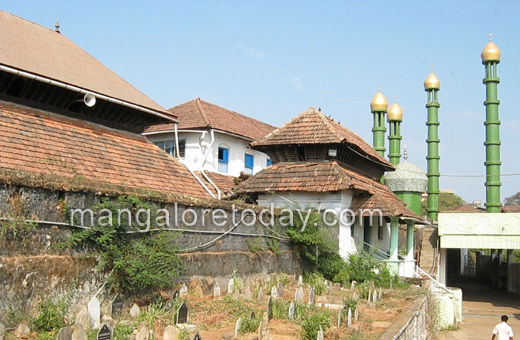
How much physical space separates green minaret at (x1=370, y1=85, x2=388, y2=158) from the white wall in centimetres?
1546

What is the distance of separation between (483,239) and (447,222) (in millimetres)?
1655

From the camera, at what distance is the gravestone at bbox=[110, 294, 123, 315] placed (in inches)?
346

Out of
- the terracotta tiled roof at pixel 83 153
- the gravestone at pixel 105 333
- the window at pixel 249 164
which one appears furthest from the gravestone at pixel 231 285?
the window at pixel 249 164

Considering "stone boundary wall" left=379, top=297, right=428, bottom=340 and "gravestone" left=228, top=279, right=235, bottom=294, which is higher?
"gravestone" left=228, top=279, right=235, bottom=294

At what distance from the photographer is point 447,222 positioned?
83.6 ft

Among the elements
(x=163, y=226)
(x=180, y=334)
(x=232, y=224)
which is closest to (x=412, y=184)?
(x=232, y=224)

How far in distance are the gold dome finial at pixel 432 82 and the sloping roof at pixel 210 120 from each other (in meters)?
15.1

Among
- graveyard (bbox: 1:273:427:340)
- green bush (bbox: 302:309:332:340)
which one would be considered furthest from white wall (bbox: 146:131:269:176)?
green bush (bbox: 302:309:332:340)

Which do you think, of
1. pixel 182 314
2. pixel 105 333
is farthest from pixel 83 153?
pixel 105 333

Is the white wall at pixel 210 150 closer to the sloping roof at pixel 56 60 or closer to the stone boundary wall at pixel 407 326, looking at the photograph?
the sloping roof at pixel 56 60

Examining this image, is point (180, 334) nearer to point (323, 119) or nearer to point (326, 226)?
point (326, 226)

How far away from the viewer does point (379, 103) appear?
40.3 metres

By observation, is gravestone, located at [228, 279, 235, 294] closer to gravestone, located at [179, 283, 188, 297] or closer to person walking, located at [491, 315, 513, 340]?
gravestone, located at [179, 283, 188, 297]

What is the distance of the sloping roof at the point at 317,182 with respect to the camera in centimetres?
1688
